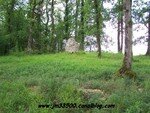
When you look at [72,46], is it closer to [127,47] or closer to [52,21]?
[52,21]

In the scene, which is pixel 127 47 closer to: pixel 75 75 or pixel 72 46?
pixel 75 75

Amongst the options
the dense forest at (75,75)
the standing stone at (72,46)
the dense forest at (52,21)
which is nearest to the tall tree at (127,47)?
the dense forest at (75,75)

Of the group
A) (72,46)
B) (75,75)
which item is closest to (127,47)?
(75,75)

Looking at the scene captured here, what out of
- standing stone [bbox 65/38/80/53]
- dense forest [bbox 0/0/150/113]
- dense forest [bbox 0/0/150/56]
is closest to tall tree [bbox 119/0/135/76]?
dense forest [bbox 0/0/150/113]

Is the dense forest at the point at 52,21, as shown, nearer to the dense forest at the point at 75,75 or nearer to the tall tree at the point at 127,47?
the dense forest at the point at 75,75

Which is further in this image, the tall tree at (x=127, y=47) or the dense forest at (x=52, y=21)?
the dense forest at (x=52, y=21)

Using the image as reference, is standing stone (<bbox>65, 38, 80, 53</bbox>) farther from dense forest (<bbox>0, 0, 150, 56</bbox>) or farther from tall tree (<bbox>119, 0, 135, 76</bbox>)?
tall tree (<bbox>119, 0, 135, 76</bbox>)

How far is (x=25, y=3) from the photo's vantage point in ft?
173

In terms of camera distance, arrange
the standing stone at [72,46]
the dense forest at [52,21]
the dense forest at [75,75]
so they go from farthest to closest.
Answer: the standing stone at [72,46], the dense forest at [52,21], the dense forest at [75,75]

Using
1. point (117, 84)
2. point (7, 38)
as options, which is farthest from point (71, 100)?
point (7, 38)

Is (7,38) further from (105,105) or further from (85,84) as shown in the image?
(105,105)

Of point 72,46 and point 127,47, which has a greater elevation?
point 127,47

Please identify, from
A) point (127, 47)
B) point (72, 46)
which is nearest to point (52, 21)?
Answer: point (72, 46)

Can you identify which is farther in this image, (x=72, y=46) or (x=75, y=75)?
(x=72, y=46)
